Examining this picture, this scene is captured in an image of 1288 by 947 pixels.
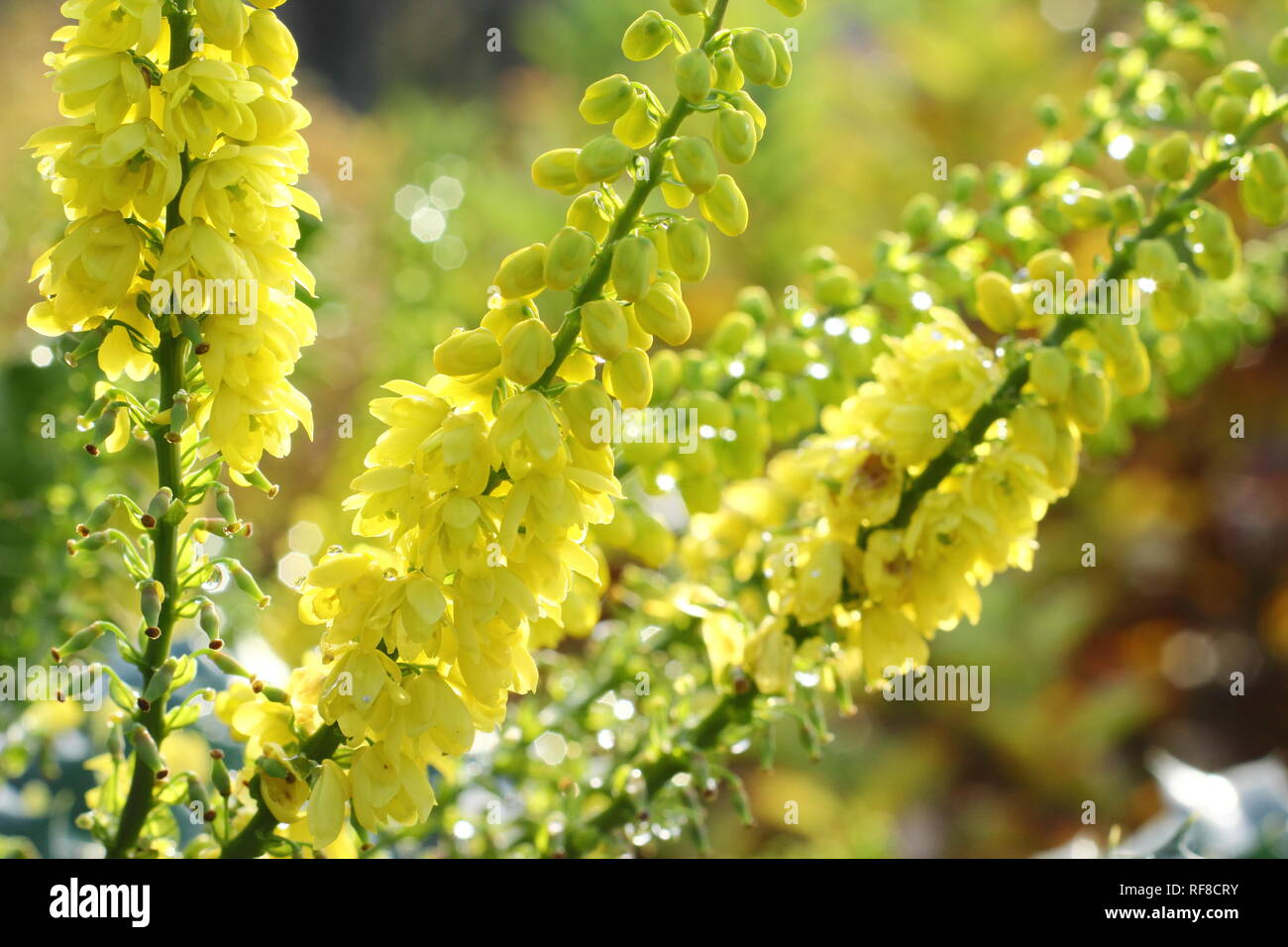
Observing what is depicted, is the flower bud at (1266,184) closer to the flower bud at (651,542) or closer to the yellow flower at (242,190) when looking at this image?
the flower bud at (651,542)

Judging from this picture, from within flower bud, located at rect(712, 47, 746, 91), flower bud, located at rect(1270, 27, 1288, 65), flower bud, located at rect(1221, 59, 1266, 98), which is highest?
flower bud, located at rect(1270, 27, 1288, 65)

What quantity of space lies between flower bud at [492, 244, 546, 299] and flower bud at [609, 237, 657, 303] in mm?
39

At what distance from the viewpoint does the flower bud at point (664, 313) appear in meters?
0.51

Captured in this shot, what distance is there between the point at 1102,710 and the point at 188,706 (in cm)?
184

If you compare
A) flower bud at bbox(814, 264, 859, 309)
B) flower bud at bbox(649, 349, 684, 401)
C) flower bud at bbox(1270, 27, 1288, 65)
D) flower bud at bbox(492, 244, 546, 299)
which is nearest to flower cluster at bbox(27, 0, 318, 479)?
flower bud at bbox(492, 244, 546, 299)

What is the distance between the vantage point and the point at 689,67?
50cm

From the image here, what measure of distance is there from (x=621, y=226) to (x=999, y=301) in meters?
0.29

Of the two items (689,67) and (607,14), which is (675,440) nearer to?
(689,67)

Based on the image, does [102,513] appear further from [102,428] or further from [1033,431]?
[1033,431]

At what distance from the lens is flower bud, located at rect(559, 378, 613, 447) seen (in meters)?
0.53

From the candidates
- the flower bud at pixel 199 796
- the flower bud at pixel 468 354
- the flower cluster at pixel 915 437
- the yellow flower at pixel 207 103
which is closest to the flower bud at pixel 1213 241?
the flower cluster at pixel 915 437

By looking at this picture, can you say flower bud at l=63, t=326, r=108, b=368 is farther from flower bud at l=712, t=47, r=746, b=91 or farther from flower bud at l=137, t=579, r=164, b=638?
flower bud at l=712, t=47, r=746, b=91

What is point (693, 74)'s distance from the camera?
1.62 feet

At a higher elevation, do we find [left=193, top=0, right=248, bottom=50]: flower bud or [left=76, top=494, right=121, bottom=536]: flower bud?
[left=193, top=0, right=248, bottom=50]: flower bud
